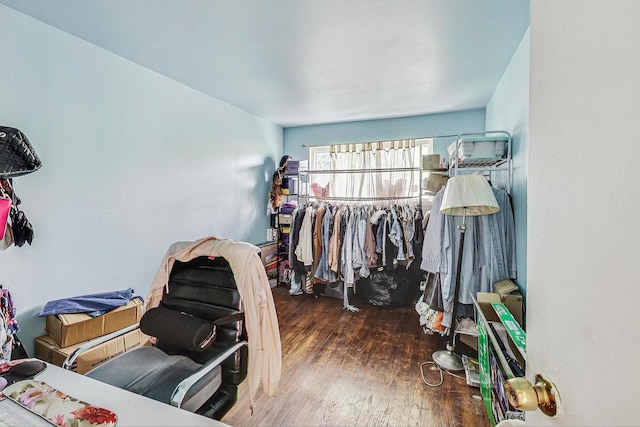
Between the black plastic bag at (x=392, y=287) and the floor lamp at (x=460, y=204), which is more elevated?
the floor lamp at (x=460, y=204)

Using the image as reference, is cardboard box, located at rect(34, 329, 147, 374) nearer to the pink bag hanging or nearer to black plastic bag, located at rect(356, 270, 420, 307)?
the pink bag hanging

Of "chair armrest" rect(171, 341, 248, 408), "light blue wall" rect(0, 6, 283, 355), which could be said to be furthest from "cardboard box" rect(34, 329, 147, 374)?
"chair armrest" rect(171, 341, 248, 408)

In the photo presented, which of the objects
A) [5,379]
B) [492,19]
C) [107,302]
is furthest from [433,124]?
[5,379]

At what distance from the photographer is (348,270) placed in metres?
3.27

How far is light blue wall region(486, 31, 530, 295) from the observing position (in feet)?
6.29

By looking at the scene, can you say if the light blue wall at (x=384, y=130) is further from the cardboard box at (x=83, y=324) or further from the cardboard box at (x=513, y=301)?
the cardboard box at (x=83, y=324)

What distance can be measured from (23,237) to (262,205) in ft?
9.23

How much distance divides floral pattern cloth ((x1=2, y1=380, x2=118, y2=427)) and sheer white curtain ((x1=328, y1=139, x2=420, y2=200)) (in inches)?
127

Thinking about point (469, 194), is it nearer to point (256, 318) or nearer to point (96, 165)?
point (256, 318)

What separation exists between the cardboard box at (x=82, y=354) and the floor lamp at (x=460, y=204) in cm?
221

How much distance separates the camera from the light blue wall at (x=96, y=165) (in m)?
1.79

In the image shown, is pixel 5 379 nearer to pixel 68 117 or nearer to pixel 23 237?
pixel 23 237

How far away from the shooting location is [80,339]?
1788mm

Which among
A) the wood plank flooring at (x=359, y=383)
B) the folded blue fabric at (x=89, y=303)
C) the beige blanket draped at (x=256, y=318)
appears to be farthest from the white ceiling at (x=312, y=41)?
the wood plank flooring at (x=359, y=383)
